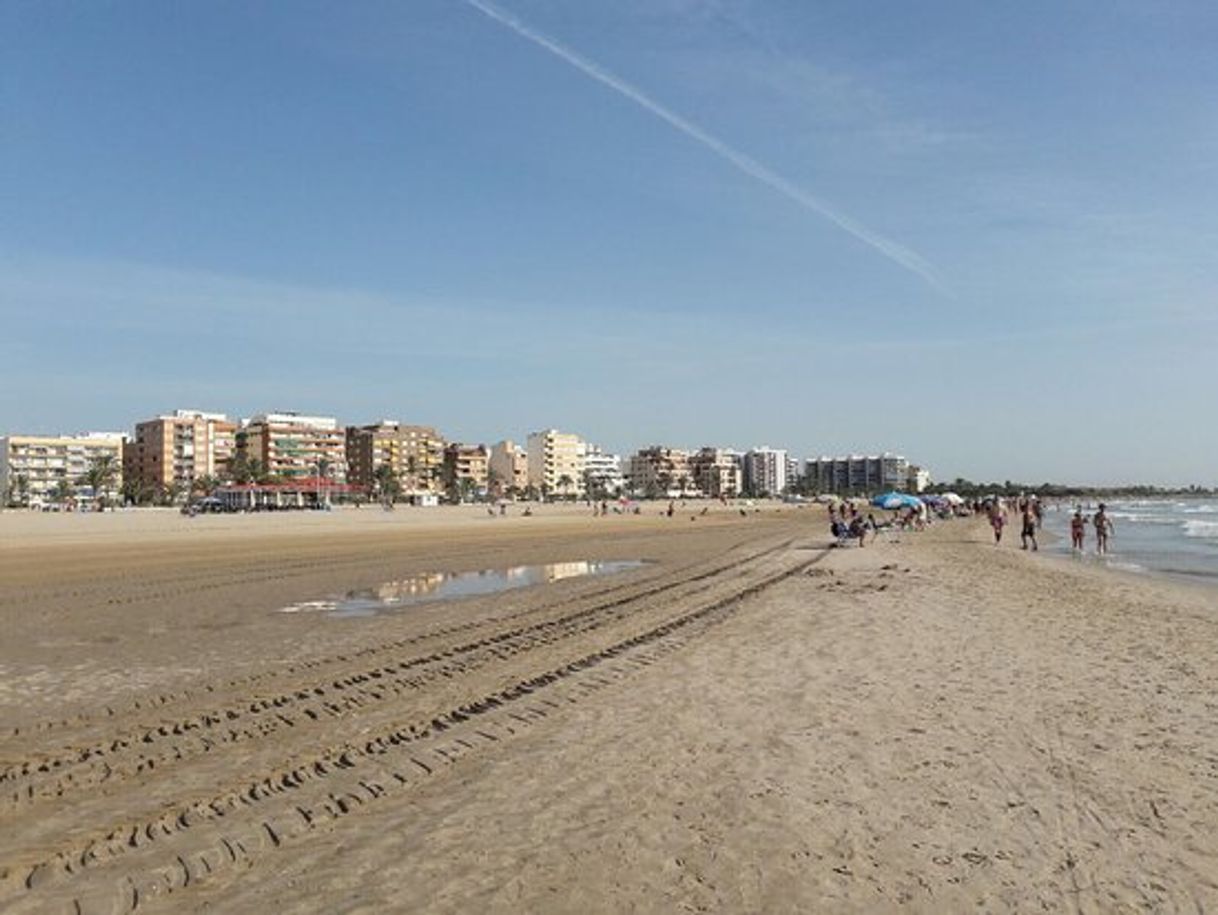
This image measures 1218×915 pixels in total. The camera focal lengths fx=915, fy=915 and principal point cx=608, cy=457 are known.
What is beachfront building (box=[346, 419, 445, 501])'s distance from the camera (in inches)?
6890

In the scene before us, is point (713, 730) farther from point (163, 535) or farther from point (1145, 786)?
point (163, 535)

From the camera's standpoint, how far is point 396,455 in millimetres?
178875

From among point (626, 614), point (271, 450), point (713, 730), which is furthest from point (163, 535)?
point (271, 450)

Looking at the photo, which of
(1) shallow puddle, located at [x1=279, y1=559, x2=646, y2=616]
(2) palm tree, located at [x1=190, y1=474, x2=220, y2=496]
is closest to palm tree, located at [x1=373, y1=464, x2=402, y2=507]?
(2) palm tree, located at [x1=190, y1=474, x2=220, y2=496]

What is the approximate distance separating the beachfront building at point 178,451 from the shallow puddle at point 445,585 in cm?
14385

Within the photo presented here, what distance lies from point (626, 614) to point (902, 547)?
1995 centimetres

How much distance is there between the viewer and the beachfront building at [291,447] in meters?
159

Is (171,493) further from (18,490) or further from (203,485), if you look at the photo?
(18,490)

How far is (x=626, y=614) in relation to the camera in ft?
48.5

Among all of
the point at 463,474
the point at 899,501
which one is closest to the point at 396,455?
the point at 463,474

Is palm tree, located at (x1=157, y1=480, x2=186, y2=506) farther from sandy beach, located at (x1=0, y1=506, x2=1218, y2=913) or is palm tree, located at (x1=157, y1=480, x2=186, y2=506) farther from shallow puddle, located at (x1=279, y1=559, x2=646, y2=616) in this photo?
sandy beach, located at (x1=0, y1=506, x2=1218, y2=913)

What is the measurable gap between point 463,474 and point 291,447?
39.9 meters

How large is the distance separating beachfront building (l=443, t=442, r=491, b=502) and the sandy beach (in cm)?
14431

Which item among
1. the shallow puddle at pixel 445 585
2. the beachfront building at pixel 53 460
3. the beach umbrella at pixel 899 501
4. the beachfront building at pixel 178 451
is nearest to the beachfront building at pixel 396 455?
the beachfront building at pixel 178 451
